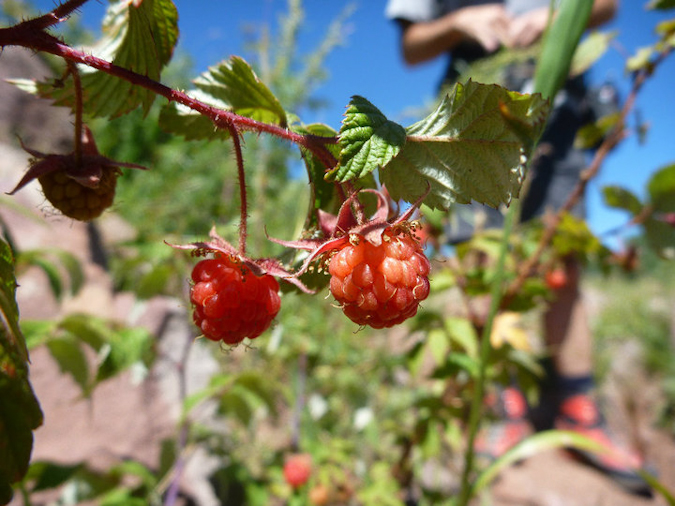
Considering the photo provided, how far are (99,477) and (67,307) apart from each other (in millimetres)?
748

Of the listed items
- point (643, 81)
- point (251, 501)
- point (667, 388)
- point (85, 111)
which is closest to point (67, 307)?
point (251, 501)

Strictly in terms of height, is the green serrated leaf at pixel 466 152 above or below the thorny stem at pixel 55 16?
below

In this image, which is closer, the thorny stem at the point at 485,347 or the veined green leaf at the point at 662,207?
the thorny stem at the point at 485,347

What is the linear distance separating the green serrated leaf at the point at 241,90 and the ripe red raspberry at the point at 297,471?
137cm

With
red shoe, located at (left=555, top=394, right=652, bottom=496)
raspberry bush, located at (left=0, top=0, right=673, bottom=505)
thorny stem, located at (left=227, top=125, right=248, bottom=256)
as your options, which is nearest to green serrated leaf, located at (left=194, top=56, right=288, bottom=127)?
raspberry bush, located at (left=0, top=0, right=673, bottom=505)

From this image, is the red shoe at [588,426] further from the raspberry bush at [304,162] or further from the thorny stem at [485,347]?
the raspberry bush at [304,162]

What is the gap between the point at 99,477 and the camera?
1204mm

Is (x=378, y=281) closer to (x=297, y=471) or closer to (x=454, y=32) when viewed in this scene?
(x=297, y=471)

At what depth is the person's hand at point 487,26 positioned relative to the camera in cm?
158

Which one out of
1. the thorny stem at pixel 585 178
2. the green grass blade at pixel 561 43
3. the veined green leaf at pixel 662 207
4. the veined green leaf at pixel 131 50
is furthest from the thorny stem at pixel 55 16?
the veined green leaf at pixel 662 207

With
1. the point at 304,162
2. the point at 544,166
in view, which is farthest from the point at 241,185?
the point at 544,166

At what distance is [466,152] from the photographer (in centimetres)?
44

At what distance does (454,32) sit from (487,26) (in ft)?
0.99

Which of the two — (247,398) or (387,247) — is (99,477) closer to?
(247,398)
